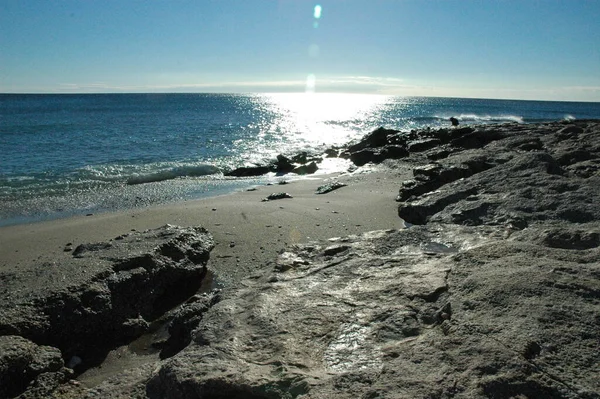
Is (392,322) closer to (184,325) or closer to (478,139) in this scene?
(184,325)

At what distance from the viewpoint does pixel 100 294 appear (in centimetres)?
454

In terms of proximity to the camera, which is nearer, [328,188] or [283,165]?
[328,188]

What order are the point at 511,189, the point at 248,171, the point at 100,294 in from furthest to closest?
the point at 248,171 → the point at 511,189 → the point at 100,294

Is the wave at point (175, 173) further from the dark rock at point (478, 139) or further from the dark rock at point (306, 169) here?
the dark rock at point (478, 139)

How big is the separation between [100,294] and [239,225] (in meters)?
3.86

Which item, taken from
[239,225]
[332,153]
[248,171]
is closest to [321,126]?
[332,153]

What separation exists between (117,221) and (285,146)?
19851 millimetres

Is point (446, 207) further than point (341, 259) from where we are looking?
Yes

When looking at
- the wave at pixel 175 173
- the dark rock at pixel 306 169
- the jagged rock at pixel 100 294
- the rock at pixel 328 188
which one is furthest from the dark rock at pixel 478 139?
the jagged rock at pixel 100 294

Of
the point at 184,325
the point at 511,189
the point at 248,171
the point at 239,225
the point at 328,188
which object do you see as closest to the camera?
the point at 184,325

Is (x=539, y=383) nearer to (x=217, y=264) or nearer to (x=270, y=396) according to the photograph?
(x=270, y=396)

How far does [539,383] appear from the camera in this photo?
7.00 ft

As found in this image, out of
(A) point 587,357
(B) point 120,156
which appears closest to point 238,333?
(A) point 587,357

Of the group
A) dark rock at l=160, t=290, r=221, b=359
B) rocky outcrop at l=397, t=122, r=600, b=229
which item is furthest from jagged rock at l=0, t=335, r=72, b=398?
rocky outcrop at l=397, t=122, r=600, b=229
